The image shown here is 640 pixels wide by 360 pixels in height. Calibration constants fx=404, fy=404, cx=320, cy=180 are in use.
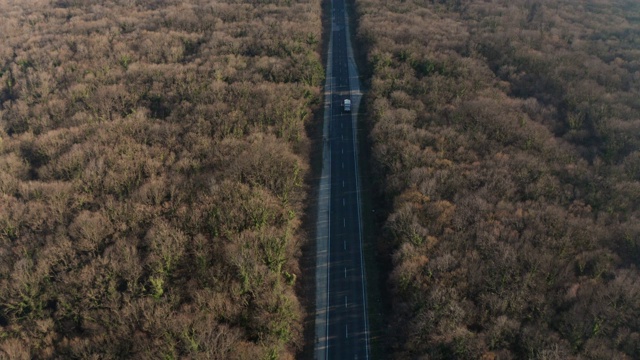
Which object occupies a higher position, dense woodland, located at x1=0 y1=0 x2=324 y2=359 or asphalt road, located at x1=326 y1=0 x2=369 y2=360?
dense woodland, located at x1=0 y1=0 x2=324 y2=359

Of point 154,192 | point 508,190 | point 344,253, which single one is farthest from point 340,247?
point 154,192

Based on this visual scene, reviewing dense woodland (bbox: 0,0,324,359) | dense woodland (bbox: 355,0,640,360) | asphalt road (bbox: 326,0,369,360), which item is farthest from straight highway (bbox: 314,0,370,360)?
dense woodland (bbox: 355,0,640,360)

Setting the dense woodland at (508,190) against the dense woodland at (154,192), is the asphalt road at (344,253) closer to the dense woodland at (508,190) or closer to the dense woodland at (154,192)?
the dense woodland at (508,190)

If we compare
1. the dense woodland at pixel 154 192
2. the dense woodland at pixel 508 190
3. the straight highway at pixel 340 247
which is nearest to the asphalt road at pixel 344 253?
the straight highway at pixel 340 247

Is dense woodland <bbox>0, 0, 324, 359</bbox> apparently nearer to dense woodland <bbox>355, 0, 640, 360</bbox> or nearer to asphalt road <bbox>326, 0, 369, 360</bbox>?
asphalt road <bbox>326, 0, 369, 360</bbox>

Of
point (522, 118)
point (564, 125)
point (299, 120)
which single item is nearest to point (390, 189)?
point (299, 120)

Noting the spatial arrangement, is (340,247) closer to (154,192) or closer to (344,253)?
(344,253)
